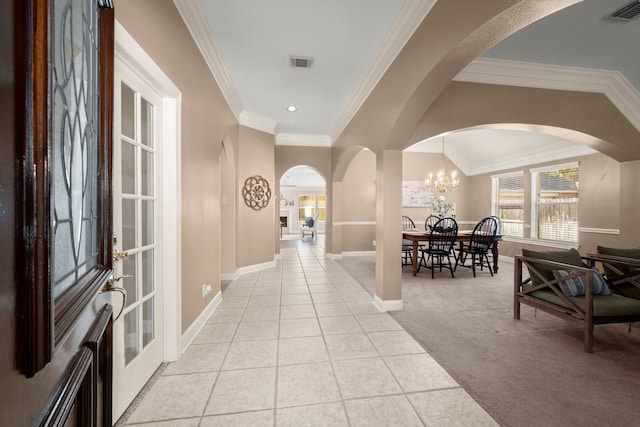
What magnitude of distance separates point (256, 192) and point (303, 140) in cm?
203

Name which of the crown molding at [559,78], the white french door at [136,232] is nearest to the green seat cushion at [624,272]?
the crown molding at [559,78]

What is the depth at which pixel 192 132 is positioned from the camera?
242 centimetres

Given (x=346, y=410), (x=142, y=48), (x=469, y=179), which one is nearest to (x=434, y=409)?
(x=346, y=410)

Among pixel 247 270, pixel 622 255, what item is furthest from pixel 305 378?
pixel 622 255

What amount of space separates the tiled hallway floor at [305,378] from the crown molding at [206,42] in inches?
111

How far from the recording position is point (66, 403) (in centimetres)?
53

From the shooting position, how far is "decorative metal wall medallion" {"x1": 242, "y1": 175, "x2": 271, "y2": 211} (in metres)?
4.93

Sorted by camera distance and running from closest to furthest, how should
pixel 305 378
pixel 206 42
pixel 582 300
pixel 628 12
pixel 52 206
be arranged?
pixel 52 206 → pixel 305 378 → pixel 628 12 → pixel 582 300 → pixel 206 42

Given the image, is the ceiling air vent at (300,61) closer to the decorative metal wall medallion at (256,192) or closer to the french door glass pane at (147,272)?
the decorative metal wall medallion at (256,192)

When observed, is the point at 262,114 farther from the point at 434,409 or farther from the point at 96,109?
the point at 434,409

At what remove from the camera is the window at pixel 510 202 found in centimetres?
607

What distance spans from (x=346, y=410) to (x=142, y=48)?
8.35ft

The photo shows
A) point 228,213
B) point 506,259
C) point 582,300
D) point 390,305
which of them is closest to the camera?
point 582,300

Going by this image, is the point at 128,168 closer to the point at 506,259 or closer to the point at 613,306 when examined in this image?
the point at 613,306
